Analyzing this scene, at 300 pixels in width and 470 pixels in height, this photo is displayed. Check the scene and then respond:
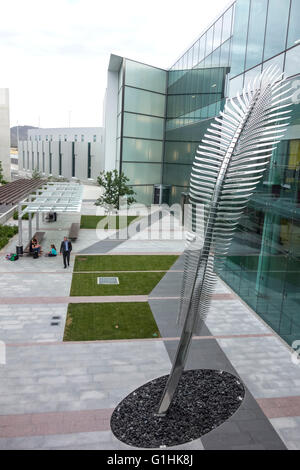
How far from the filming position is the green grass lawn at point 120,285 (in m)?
13.9

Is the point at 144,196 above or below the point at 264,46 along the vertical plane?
below

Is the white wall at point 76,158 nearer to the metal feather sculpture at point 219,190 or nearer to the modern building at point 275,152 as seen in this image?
the modern building at point 275,152

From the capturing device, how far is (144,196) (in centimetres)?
3500

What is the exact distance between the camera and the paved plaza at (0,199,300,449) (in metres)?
6.76

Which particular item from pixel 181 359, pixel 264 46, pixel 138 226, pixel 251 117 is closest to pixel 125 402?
pixel 181 359

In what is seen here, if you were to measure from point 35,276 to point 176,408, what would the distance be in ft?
30.7

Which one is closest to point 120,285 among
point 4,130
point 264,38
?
point 264,38

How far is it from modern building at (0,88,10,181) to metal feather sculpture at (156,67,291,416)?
45085 millimetres

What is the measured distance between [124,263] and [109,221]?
10372mm

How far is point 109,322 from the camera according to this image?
448 inches

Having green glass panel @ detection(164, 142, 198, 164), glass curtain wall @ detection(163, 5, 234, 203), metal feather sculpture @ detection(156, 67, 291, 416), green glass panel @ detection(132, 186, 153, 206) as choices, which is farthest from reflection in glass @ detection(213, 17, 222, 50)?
metal feather sculpture @ detection(156, 67, 291, 416)

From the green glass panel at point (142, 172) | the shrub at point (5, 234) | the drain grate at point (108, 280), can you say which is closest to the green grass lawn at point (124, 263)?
the drain grate at point (108, 280)
